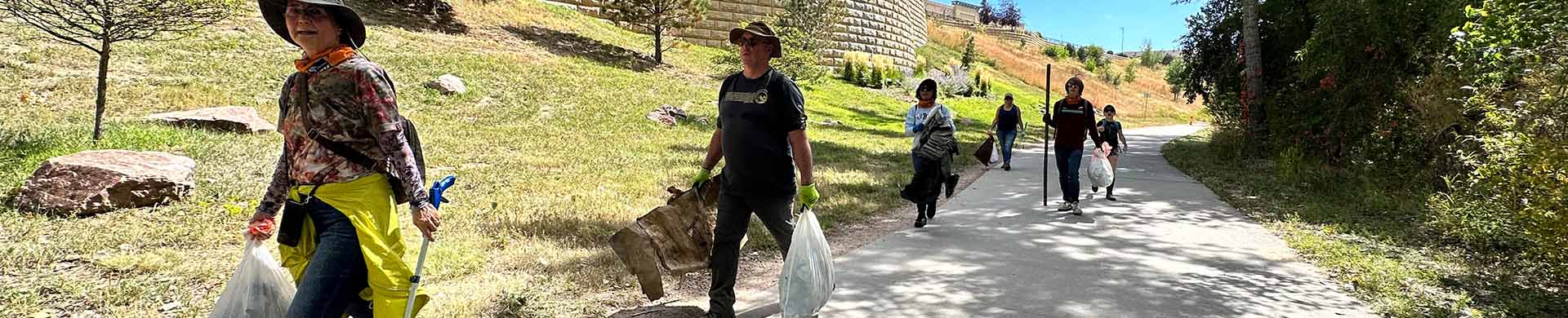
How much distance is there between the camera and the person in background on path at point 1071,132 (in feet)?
25.4

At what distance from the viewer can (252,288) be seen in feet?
9.03

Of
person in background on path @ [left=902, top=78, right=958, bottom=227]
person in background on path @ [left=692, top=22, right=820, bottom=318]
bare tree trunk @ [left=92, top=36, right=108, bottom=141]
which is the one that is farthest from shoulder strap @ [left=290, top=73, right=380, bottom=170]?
bare tree trunk @ [left=92, top=36, right=108, bottom=141]

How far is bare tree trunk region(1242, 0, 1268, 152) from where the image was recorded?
14.2m

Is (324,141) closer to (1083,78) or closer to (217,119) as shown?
(217,119)

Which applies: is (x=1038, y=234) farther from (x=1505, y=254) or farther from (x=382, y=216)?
(x=382, y=216)

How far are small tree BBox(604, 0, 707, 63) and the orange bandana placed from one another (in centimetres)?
2306

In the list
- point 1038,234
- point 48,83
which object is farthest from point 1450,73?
point 48,83

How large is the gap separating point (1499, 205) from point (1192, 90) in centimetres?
1427

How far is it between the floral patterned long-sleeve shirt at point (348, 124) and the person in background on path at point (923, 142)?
17.0 feet

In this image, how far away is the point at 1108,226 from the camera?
721 centimetres

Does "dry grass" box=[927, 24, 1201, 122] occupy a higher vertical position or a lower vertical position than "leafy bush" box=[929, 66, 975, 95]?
higher

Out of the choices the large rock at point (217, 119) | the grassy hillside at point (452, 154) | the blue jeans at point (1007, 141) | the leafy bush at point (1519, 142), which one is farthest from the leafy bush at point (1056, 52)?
the large rock at point (217, 119)

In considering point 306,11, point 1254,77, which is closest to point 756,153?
point 306,11

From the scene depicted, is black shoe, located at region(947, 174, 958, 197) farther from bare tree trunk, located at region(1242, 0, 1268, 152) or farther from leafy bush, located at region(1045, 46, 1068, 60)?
leafy bush, located at region(1045, 46, 1068, 60)
